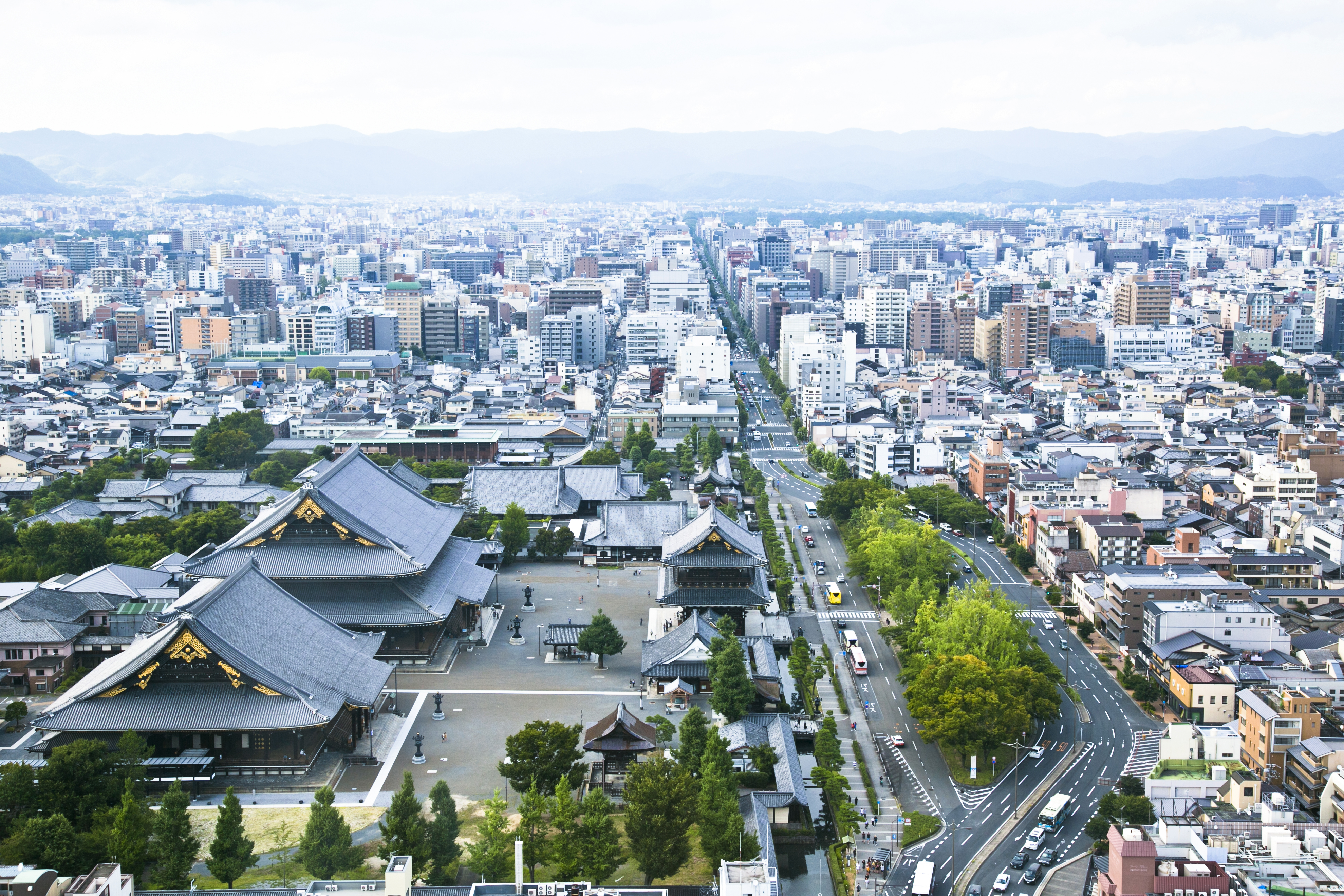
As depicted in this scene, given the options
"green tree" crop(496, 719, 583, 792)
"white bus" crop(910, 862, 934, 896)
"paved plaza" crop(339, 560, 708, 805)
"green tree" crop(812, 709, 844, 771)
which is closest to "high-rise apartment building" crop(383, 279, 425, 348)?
"paved plaza" crop(339, 560, 708, 805)

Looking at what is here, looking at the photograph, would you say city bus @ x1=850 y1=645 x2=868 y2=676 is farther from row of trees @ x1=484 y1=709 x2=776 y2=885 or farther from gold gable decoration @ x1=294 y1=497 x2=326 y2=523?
gold gable decoration @ x1=294 y1=497 x2=326 y2=523

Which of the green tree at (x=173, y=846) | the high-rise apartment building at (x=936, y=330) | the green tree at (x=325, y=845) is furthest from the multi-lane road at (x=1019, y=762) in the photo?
the high-rise apartment building at (x=936, y=330)

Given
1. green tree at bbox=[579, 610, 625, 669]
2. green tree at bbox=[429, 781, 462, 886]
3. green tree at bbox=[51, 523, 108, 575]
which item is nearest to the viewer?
green tree at bbox=[429, 781, 462, 886]

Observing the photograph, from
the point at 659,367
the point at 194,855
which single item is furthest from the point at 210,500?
the point at 659,367

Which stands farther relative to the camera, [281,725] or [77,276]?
[77,276]

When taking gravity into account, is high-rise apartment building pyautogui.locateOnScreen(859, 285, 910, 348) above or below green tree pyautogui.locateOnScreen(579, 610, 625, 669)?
above

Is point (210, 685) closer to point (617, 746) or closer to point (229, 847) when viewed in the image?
point (229, 847)

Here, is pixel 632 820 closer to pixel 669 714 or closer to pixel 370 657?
pixel 669 714
